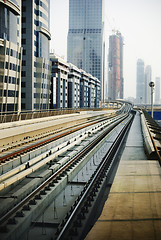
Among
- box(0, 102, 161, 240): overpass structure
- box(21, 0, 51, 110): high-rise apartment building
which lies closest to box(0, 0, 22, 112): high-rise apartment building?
box(21, 0, 51, 110): high-rise apartment building

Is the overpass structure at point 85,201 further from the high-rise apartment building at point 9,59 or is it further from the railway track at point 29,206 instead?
the high-rise apartment building at point 9,59

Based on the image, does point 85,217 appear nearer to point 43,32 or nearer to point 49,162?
point 49,162

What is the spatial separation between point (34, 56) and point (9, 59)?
16.7 metres

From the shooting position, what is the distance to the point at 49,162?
18.6 m

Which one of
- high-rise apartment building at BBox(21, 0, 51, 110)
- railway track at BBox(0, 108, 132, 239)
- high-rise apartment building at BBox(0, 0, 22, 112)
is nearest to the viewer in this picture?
railway track at BBox(0, 108, 132, 239)

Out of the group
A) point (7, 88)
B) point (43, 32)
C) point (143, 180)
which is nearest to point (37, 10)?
point (43, 32)

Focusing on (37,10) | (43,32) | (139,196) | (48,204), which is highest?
Result: (37,10)

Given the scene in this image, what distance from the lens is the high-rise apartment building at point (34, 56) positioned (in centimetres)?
5694

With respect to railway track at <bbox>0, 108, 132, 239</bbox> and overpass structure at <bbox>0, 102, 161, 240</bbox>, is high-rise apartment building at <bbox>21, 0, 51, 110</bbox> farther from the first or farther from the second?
railway track at <bbox>0, 108, 132, 239</bbox>

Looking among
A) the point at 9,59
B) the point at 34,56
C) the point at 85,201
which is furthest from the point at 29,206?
the point at 34,56

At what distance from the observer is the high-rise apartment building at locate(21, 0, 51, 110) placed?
187ft

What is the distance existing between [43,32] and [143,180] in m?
55.6

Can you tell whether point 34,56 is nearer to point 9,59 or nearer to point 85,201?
point 9,59

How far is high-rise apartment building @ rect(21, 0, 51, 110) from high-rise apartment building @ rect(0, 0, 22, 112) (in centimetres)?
1162
